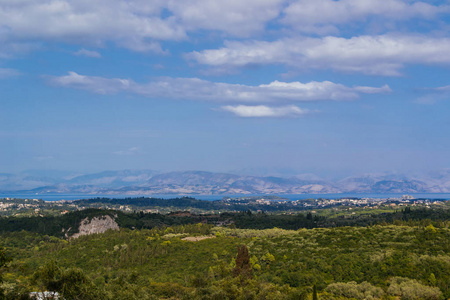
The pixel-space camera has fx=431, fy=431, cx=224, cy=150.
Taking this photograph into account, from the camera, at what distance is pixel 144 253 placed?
4500 inches

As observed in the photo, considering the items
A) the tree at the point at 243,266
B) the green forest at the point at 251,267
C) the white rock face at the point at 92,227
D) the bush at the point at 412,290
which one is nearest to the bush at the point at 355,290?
the green forest at the point at 251,267

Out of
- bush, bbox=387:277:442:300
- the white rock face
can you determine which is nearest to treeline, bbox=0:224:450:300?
bush, bbox=387:277:442:300

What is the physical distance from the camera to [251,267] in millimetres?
82125

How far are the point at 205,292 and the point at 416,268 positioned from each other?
123ft

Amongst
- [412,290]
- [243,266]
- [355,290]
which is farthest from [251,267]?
[412,290]

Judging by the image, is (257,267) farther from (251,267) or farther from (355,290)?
(355,290)

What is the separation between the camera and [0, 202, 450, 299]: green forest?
173 feet

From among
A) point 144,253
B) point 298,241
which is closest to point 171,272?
point 144,253

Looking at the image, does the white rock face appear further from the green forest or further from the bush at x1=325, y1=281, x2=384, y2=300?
the bush at x1=325, y1=281, x2=384, y2=300

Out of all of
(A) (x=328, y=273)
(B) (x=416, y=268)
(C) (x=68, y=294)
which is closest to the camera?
(C) (x=68, y=294)

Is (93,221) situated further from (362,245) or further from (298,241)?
(362,245)

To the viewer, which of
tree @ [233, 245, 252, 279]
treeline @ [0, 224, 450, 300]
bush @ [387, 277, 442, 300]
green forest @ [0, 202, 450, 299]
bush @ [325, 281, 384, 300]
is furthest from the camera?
tree @ [233, 245, 252, 279]

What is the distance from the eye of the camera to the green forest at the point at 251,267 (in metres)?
52.6

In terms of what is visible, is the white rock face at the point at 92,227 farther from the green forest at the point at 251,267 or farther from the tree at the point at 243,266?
the tree at the point at 243,266
